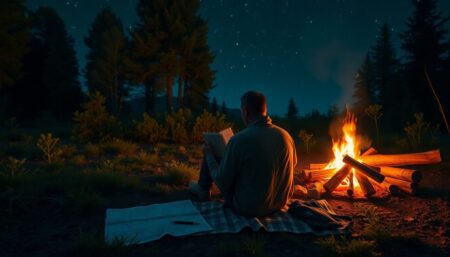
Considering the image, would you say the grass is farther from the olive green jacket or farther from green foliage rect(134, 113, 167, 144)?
green foliage rect(134, 113, 167, 144)

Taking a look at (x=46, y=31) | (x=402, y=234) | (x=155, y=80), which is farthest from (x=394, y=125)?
(x=46, y=31)

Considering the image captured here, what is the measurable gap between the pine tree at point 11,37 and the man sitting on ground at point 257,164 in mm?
20937

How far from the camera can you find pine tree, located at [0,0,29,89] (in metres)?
20.1

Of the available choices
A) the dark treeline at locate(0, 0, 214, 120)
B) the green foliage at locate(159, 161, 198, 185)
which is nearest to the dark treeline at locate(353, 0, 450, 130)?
the dark treeline at locate(0, 0, 214, 120)

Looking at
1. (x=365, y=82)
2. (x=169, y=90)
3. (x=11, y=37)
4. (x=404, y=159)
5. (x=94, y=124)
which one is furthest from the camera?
(x=365, y=82)

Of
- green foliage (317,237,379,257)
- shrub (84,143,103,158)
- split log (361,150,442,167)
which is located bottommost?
green foliage (317,237,379,257)

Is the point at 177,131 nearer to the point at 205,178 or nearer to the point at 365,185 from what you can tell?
the point at 205,178

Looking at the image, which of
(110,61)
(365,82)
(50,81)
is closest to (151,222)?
(110,61)

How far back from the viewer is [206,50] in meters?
26.7

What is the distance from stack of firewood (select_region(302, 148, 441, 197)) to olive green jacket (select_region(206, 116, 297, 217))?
1495 mm

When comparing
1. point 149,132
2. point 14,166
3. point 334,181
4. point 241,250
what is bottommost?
point 241,250

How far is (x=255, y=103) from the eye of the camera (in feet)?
12.8

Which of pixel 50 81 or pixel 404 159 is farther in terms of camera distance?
pixel 50 81

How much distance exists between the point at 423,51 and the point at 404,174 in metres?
24.7
